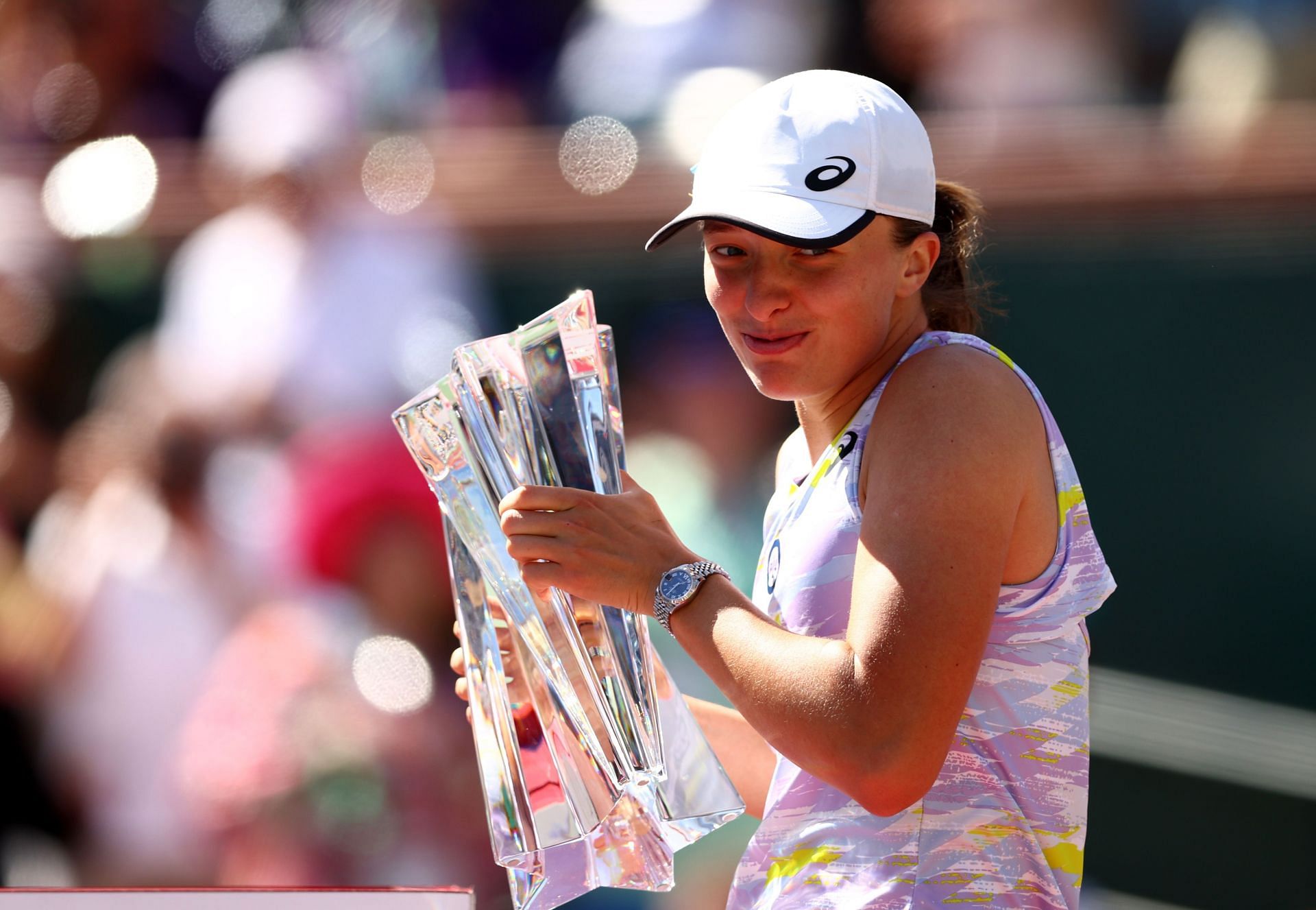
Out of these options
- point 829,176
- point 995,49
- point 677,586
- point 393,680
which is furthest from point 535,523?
point 995,49

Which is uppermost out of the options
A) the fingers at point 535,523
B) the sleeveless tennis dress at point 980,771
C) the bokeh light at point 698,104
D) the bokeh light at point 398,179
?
the bokeh light at point 698,104

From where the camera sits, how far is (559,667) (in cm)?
111

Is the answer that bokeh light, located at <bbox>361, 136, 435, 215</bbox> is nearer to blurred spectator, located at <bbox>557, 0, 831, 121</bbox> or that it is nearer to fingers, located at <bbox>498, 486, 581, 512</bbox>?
blurred spectator, located at <bbox>557, 0, 831, 121</bbox>

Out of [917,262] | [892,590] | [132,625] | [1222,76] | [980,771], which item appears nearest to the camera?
[892,590]

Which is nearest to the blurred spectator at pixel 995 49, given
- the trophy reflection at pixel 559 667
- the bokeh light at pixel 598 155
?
the bokeh light at pixel 598 155

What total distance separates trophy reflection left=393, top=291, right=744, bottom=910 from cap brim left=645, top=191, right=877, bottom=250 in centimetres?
17

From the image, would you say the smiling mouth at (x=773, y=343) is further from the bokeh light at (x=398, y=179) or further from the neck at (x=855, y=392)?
the bokeh light at (x=398, y=179)

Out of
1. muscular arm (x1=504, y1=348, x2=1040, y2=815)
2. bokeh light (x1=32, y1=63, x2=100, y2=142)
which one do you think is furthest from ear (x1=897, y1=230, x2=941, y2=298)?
bokeh light (x1=32, y1=63, x2=100, y2=142)

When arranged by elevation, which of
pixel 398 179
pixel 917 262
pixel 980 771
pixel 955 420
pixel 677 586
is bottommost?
pixel 980 771

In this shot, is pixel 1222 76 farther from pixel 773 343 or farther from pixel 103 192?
pixel 103 192

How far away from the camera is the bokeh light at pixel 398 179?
7.74 ft

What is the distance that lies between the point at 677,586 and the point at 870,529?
147mm

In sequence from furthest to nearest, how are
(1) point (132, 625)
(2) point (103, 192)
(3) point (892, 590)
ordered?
(2) point (103, 192), (1) point (132, 625), (3) point (892, 590)

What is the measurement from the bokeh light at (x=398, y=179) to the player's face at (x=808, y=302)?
138 cm
